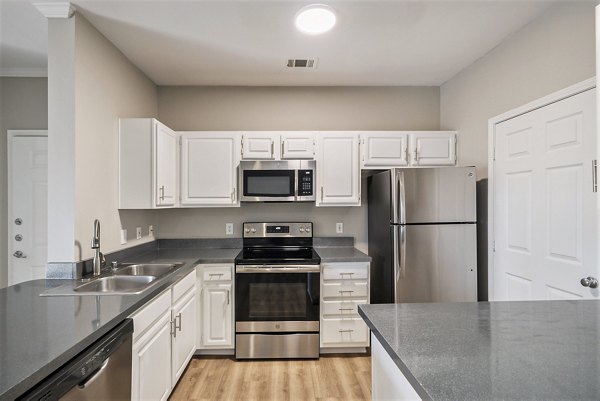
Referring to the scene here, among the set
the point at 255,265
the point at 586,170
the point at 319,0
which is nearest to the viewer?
the point at 586,170

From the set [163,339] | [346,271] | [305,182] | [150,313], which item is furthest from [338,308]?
[150,313]

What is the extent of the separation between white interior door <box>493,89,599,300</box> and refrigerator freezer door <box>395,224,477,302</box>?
0.63 ft

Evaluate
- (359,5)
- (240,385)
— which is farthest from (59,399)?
(359,5)

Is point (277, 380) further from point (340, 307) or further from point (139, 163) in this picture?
point (139, 163)

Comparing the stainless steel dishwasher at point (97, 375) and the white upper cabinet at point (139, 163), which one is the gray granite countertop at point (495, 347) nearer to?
the stainless steel dishwasher at point (97, 375)

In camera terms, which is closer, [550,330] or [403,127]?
[550,330]

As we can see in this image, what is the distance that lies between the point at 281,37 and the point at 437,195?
5.48 feet

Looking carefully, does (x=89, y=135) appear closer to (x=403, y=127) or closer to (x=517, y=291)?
(x=403, y=127)

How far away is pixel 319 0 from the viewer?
1908 millimetres

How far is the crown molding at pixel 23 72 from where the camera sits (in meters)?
2.80

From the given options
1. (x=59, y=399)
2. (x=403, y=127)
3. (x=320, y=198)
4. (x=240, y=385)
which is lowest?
(x=240, y=385)

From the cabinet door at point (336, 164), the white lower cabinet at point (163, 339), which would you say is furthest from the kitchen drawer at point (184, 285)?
the cabinet door at point (336, 164)

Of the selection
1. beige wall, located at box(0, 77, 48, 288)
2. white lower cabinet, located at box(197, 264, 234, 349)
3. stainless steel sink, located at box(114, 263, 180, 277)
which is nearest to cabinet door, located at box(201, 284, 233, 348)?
white lower cabinet, located at box(197, 264, 234, 349)

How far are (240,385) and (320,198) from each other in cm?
164
